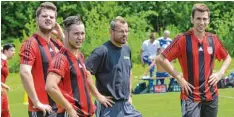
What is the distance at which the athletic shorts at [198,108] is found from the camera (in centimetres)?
788

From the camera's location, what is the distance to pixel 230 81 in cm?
1886

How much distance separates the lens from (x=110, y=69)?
7.49m

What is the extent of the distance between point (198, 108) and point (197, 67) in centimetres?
52

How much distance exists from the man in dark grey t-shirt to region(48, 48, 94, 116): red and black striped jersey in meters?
1.00

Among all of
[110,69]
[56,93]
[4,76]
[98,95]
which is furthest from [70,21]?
[4,76]

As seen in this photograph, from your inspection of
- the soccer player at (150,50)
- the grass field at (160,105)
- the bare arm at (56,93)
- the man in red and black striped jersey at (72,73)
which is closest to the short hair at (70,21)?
the man in red and black striped jersey at (72,73)

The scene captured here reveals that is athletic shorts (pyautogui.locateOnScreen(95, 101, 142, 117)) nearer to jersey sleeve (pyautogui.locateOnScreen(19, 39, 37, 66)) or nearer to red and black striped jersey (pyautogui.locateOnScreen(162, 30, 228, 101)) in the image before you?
red and black striped jersey (pyautogui.locateOnScreen(162, 30, 228, 101))

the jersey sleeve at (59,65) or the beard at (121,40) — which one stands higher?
the beard at (121,40)

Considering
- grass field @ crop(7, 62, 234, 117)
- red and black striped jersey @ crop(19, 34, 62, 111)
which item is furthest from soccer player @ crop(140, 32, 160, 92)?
red and black striped jersey @ crop(19, 34, 62, 111)

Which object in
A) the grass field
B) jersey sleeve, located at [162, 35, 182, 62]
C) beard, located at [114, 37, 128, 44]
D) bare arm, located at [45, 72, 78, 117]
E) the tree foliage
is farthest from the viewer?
the tree foliage

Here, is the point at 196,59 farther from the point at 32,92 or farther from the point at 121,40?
the point at 32,92

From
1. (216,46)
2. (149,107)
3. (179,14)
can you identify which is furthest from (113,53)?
(179,14)

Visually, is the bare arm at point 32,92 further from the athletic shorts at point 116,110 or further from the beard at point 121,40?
the beard at point 121,40

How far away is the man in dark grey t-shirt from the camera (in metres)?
7.46
